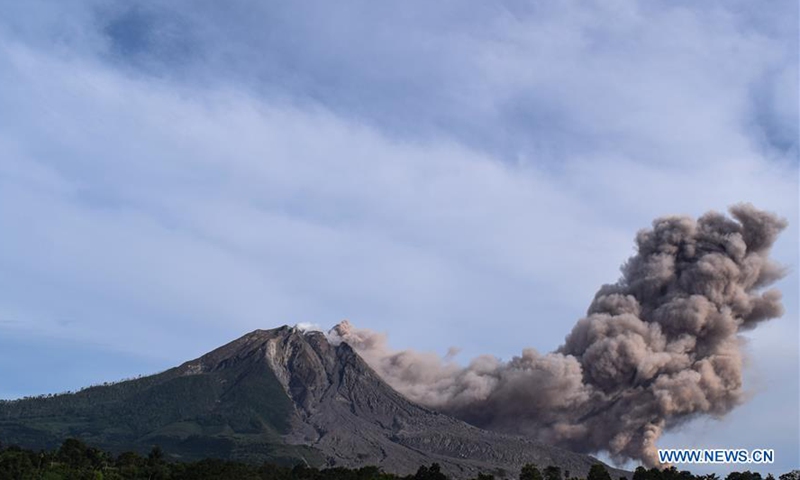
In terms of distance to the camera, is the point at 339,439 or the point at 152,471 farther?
the point at 339,439

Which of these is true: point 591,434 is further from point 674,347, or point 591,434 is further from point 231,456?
point 231,456

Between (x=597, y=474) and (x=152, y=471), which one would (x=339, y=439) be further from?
(x=152, y=471)

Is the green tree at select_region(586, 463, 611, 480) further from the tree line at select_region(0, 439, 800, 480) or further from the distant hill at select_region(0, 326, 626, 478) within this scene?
the distant hill at select_region(0, 326, 626, 478)

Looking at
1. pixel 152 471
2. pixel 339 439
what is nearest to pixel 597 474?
pixel 152 471

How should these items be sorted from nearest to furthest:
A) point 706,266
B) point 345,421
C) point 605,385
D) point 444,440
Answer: point 706,266 < point 605,385 < point 444,440 < point 345,421

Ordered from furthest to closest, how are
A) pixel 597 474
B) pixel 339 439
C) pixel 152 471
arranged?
pixel 339 439
pixel 597 474
pixel 152 471

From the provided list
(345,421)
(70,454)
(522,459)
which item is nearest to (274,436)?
(345,421)

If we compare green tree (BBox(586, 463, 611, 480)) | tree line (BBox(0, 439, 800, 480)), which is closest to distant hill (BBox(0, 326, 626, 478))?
green tree (BBox(586, 463, 611, 480))

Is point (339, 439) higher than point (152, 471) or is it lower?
higher

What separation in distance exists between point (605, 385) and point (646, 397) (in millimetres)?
8567

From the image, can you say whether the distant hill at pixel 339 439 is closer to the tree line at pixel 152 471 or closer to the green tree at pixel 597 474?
the green tree at pixel 597 474

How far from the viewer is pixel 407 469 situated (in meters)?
164

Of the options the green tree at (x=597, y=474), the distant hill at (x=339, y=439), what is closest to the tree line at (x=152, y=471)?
the green tree at (x=597, y=474)

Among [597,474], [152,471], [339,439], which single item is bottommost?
[152,471]
